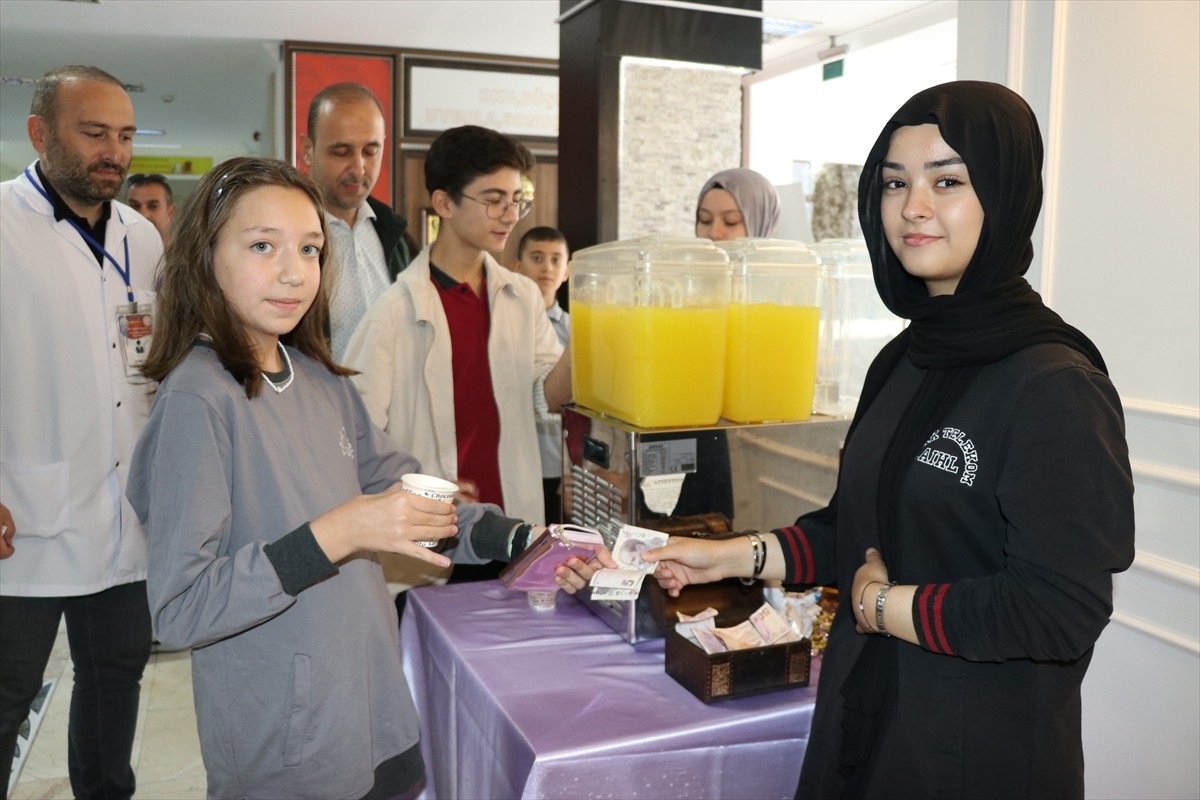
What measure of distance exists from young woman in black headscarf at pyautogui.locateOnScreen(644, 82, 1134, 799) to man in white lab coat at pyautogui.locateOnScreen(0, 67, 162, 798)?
5.89ft

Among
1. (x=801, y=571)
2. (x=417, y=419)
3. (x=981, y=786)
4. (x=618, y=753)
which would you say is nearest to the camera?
(x=981, y=786)

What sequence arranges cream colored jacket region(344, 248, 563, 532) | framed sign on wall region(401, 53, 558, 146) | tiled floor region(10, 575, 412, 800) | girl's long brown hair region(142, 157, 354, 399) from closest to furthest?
1. girl's long brown hair region(142, 157, 354, 399)
2. cream colored jacket region(344, 248, 563, 532)
3. tiled floor region(10, 575, 412, 800)
4. framed sign on wall region(401, 53, 558, 146)

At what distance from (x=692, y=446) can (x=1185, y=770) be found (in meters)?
1.24

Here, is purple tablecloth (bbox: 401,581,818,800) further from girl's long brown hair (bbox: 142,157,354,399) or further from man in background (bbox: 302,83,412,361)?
man in background (bbox: 302,83,412,361)

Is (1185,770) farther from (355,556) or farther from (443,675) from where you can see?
(355,556)

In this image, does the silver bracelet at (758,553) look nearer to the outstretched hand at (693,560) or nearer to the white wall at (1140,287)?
the outstretched hand at (693,560)

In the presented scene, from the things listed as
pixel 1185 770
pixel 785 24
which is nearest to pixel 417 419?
pixel 1185 770

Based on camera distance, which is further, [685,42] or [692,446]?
[685,42]

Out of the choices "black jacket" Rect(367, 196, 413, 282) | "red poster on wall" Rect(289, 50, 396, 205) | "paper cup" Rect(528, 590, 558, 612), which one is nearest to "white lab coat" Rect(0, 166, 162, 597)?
"black jacket" Rect(367, 196, 413, 282)

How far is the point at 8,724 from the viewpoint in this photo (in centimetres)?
218

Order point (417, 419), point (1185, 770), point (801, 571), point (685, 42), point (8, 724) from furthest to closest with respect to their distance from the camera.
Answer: point (685, 42), point (417, 419), point (8, 724), point (1185, 770), point (801, 571)

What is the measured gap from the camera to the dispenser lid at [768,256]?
6.25 feet

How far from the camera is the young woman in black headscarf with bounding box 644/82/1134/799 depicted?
3.71ft

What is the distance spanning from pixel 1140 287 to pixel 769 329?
32.6 inches
